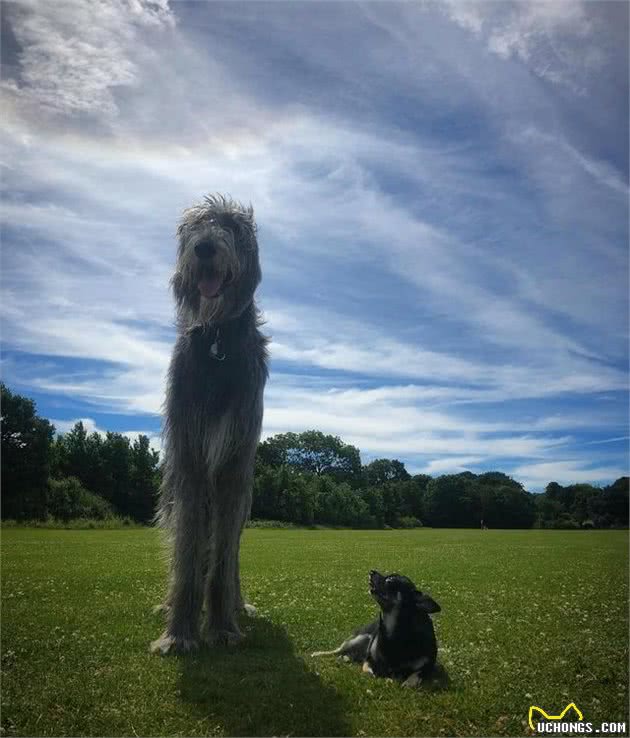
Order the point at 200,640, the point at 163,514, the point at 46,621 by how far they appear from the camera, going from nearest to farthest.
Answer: the point at 200,640
the point at 163,514
the point at 46,621

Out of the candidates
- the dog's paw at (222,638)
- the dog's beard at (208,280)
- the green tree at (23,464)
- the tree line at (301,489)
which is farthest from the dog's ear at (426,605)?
the green tree at (23,464)

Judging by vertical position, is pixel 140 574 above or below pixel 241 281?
below

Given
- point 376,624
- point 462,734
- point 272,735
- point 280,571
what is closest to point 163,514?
point 376,624

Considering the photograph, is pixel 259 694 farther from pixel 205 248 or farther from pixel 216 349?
pixel 205 248

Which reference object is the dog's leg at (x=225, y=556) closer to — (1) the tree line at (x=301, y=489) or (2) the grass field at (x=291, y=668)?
(2) the grass field at (x=291, y=668)

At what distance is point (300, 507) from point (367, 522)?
14.4m

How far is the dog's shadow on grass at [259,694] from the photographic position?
4.98 metres

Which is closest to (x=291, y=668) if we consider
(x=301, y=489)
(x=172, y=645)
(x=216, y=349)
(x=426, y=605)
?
(x=172, y=645)

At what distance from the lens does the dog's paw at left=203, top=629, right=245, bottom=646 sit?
7340 mm

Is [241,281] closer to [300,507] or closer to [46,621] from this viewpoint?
[46,621]

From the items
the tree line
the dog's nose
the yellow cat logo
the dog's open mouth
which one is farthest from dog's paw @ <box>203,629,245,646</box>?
the tree line

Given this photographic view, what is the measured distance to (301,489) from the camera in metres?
63.1

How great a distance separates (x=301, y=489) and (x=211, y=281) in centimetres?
5750

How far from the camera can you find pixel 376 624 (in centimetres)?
740
